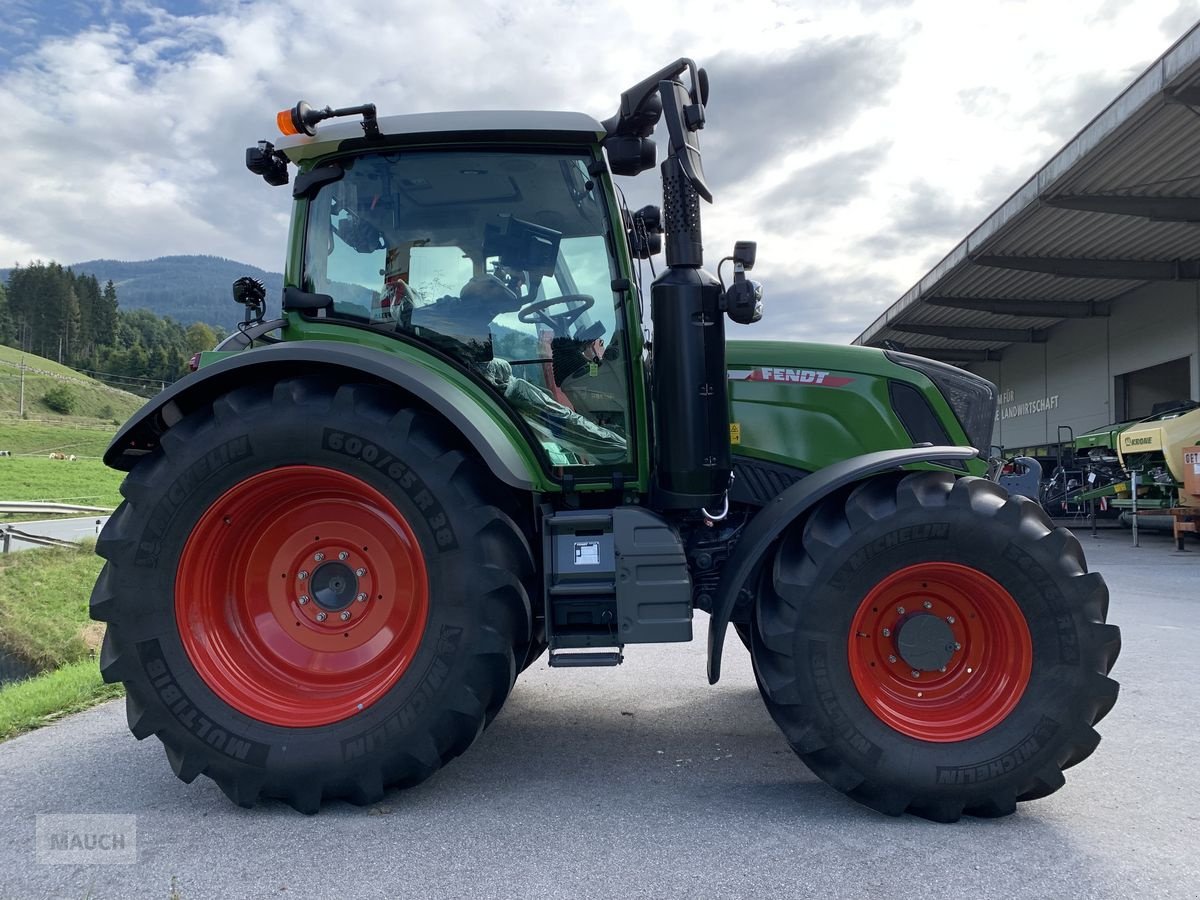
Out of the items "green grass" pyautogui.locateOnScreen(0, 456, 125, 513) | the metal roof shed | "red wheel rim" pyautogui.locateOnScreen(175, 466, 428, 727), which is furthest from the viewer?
"green grass" pyautogui.locateOnScreen(0, 456, 125, 513)

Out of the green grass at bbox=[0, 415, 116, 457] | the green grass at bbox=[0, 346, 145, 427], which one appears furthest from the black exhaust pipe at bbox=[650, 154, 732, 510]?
the green grass at bbox=[0, 346, 145, 427]

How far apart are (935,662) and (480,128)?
2.57 m

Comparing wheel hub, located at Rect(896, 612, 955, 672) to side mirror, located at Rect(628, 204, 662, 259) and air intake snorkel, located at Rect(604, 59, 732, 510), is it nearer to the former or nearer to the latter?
air intake snorkel, located at Rect(604, 59, 732, 510)

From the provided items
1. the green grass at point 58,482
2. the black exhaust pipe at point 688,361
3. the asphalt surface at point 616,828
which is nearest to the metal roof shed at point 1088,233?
the black exhaust pipe at point 688,361

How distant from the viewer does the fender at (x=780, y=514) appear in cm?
298

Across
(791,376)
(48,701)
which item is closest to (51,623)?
(48,701)

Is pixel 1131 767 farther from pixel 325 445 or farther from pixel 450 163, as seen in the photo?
pixel 450 163

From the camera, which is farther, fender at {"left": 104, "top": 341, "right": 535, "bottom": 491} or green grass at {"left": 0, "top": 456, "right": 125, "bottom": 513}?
green grass at {"left": 0, "top": 456, "right": 125, "bottom": 513}

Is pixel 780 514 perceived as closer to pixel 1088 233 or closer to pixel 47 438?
pixel 1088 233

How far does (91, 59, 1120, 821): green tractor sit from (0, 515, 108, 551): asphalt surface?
14.7 metres

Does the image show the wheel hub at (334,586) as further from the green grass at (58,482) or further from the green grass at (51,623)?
the green grass at (58,482)

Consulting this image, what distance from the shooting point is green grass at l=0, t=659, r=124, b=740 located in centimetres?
411

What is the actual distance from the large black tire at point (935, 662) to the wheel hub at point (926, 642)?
0.02 meters

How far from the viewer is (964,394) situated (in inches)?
147
